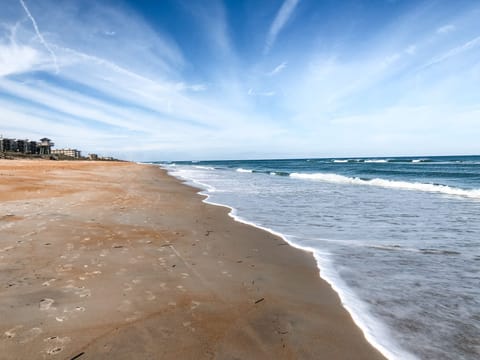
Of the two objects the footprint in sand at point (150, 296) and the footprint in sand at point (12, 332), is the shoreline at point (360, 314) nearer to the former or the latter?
the footprint in sand at point (150, 296)

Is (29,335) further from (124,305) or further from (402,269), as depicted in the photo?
(402,269)

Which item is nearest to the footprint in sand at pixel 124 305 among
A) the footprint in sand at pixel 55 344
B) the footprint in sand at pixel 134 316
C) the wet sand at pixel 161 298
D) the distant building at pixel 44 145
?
the wet sand at pixel 161 298

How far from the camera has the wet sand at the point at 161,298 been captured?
266 centimetres

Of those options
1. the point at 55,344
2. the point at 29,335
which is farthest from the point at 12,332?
the point at 55,344

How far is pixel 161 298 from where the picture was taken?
357 centimetres

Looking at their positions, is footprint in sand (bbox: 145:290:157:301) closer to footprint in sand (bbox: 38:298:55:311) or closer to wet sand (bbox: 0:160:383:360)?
wet sand (bbox: 0:160:383:360)

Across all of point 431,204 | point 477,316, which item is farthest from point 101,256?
point 431,204

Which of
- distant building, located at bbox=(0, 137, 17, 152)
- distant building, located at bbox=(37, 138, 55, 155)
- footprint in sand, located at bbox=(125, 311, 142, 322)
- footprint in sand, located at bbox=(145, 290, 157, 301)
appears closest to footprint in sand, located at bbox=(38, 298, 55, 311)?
footprint in sand, located at bbox=(125, 311, 142, 322)

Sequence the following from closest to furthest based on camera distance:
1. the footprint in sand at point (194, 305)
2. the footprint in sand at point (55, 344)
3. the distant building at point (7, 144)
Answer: the footprint in sand at point (55, 344)
the footprint in sand at point (194, 305)
the distant building at point (7, 144)

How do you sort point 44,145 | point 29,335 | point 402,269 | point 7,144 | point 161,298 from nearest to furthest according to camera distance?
point 29,335, point 161,298, point 402,269, point 7,144, point 44,145

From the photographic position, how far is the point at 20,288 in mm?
3656

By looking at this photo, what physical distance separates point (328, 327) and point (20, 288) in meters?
3.68

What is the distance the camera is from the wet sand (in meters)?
2.66

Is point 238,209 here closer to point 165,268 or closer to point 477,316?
point 165,268
